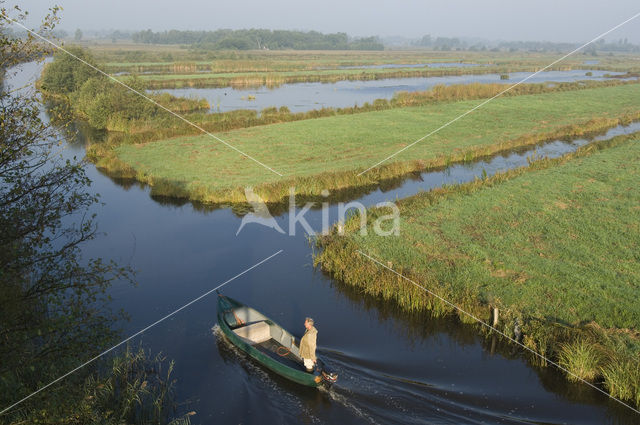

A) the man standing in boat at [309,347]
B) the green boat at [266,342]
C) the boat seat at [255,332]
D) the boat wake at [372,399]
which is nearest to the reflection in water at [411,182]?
the green boat at [266,342]

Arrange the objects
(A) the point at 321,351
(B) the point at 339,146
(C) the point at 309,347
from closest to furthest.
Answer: (C) the point at 309,347 < (A) the point at 321,351 < (B) the point at 339,146

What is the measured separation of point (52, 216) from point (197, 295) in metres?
7.05

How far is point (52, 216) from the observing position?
10.7 meters

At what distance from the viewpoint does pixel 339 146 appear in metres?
37.6

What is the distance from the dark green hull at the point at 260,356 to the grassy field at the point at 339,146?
39.2 ft

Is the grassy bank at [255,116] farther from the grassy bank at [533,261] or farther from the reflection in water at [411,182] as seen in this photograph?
the grassy bank at [533,261]

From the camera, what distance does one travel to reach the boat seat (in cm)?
1369

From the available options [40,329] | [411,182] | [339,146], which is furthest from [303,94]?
[40,329]

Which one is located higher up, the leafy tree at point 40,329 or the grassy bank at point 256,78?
the grassy bank at point 256,78

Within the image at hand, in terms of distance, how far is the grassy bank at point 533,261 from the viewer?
1311 centimetres

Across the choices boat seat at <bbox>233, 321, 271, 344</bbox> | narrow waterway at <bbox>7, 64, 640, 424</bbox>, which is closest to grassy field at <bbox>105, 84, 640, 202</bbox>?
narrow waterway at <bbox>7, 64, 640, 424</bbox>

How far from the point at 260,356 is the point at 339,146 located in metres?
26.4

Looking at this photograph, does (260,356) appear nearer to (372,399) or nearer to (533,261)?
(372,399)

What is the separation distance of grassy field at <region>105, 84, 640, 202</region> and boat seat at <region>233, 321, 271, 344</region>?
1301 cm
